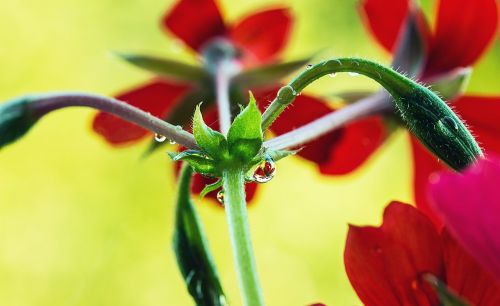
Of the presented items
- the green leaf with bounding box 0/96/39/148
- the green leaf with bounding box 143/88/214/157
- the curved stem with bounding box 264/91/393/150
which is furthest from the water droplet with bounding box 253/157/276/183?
the green leaf with bounding box 143/88/214/157

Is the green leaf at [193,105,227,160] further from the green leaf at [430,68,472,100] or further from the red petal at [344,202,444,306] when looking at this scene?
the green leaf at [430,68,472,100]

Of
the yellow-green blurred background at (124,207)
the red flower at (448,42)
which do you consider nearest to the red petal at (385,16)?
→ the red flower at (448,42)

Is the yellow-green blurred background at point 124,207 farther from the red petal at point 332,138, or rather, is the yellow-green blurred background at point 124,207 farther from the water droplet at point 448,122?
the water droplet at point 448,122

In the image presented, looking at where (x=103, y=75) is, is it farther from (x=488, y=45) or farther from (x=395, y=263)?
(x=395, y=263)

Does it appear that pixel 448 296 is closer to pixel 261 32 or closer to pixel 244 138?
pixel 244 138

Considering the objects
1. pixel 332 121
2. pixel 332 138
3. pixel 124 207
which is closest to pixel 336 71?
pixel 332 121

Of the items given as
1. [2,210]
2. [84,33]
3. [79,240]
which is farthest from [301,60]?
[84,33]
